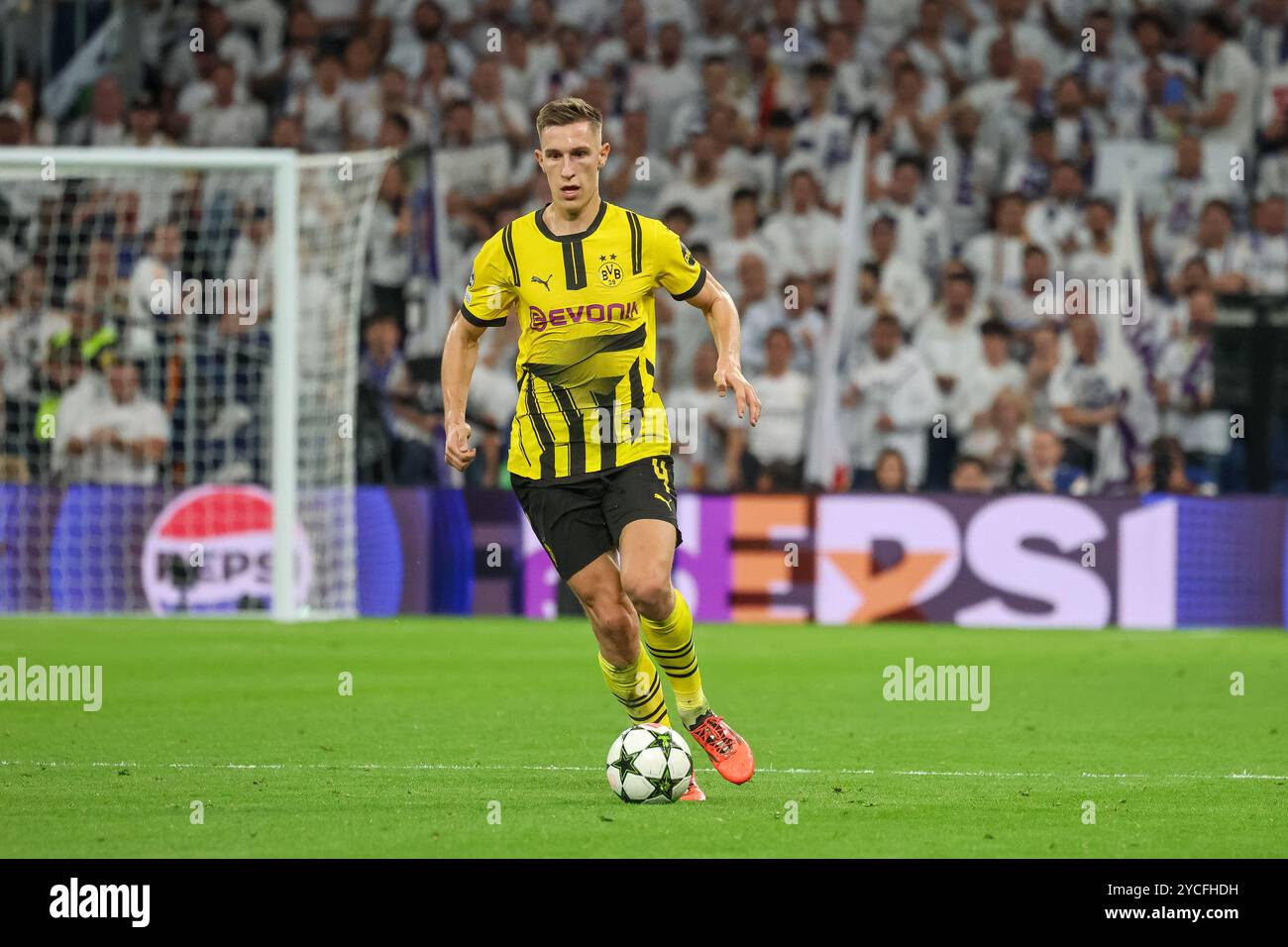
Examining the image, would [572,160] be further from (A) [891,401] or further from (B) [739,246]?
(B) [739,246]

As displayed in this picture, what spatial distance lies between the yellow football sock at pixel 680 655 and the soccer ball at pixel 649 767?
284 millimetres

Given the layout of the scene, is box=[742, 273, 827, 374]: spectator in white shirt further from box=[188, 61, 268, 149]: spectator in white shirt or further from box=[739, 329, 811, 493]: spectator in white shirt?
box=[188, 61, 268, 149]: spectator in white shirt

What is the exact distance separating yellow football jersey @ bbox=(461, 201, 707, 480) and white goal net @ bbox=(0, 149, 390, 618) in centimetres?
819

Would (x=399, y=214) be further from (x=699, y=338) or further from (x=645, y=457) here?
(x=645, y=457)

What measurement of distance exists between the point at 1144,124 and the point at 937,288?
2.66m

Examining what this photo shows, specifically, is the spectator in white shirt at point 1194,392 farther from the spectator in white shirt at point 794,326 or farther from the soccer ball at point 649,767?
the soccer ball at point 649,767

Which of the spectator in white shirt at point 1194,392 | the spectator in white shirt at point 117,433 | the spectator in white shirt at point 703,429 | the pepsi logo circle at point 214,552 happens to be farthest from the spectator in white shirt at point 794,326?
the spectator in white shirt at point 117,433

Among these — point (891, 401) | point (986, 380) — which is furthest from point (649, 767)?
point (986, 380)

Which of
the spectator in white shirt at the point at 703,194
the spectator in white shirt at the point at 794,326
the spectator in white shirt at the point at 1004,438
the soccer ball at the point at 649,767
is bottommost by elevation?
the soccer ball at the point at 649,767

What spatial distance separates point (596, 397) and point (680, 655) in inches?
38.7

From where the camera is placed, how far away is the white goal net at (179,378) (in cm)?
1603

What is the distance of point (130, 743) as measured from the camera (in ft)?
29.2

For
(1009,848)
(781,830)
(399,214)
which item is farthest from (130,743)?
(399,214)

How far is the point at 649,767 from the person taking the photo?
7.17 meters
